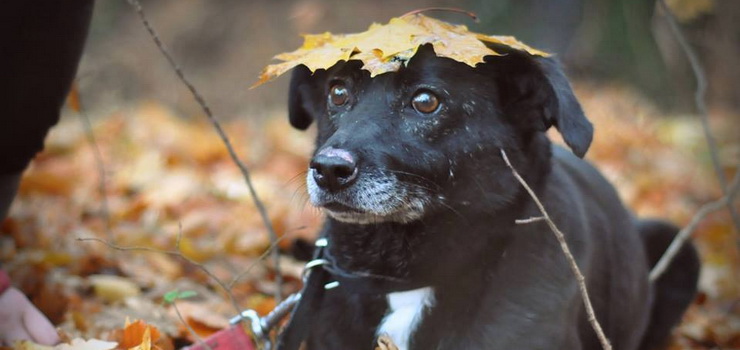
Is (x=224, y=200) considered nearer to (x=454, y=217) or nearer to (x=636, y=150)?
(x=454, y=217)

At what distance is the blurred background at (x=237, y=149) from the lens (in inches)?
151

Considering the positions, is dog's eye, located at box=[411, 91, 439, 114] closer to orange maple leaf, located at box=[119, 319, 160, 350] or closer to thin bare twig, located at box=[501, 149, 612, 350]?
thin bare twig, located at box=[501, 149, 612, 350]

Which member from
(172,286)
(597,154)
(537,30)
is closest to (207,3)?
(537,30)

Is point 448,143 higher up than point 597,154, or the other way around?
point 448,143

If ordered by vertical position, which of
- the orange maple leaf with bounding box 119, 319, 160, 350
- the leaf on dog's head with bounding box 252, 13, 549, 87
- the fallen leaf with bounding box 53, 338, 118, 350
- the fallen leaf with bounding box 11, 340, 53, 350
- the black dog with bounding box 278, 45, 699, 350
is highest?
the leaf on dog's head with bounding box 252, 13, 549, 87

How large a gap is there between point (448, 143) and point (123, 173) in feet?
12.5

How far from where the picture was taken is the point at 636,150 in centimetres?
732

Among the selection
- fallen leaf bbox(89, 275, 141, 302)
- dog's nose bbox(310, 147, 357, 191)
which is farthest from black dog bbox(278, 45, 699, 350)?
fallen leaf bbox(89, 275, 141, 302)

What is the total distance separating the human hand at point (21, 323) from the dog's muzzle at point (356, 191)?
105 cm

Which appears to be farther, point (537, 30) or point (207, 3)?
point (207, 3)

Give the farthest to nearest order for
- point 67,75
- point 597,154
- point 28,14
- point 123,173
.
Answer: point 597,154 → point 123,173 → point 67,75 → point 28,14

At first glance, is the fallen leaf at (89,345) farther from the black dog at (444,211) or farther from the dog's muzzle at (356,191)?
the dog's muzzle at (356,191)

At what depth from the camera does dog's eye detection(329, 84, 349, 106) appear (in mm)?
2832

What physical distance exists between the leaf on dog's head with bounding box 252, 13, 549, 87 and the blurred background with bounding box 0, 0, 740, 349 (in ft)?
1.74
